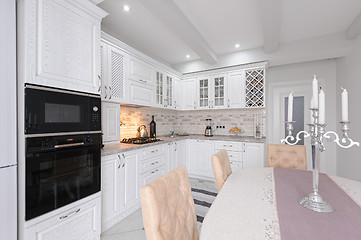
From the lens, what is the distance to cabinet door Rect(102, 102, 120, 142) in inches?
Result: 87.5

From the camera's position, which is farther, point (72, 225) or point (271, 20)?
point (271, 20)

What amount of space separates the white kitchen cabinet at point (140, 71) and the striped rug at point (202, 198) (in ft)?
6.98

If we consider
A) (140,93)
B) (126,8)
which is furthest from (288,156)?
(126,8)

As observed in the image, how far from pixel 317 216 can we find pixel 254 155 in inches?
89.5

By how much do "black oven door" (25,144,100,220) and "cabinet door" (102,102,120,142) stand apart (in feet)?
2.25

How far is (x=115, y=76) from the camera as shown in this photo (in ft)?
7.35

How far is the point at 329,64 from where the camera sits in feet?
10.7

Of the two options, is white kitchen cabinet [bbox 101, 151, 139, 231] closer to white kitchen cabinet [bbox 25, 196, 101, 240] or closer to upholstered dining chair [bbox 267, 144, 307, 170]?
white kitchen cabinet [bbox 25, 196, 101, 240]

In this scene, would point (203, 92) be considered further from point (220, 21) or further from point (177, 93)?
point (220, 21)

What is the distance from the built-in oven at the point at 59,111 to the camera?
45.9 inches

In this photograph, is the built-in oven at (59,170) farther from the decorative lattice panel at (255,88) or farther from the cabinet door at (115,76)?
the decorative lattice panel at (255,88)

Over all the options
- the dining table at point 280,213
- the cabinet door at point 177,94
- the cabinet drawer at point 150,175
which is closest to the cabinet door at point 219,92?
the cabinet door at point 177,94

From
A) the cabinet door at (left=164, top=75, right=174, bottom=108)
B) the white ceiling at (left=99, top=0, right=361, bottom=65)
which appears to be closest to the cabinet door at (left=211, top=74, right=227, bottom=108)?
the white ceiling at (left=99, top=0, right=361, bottom=65)

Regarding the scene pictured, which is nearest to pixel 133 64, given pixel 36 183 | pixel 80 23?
pixel 80 23
